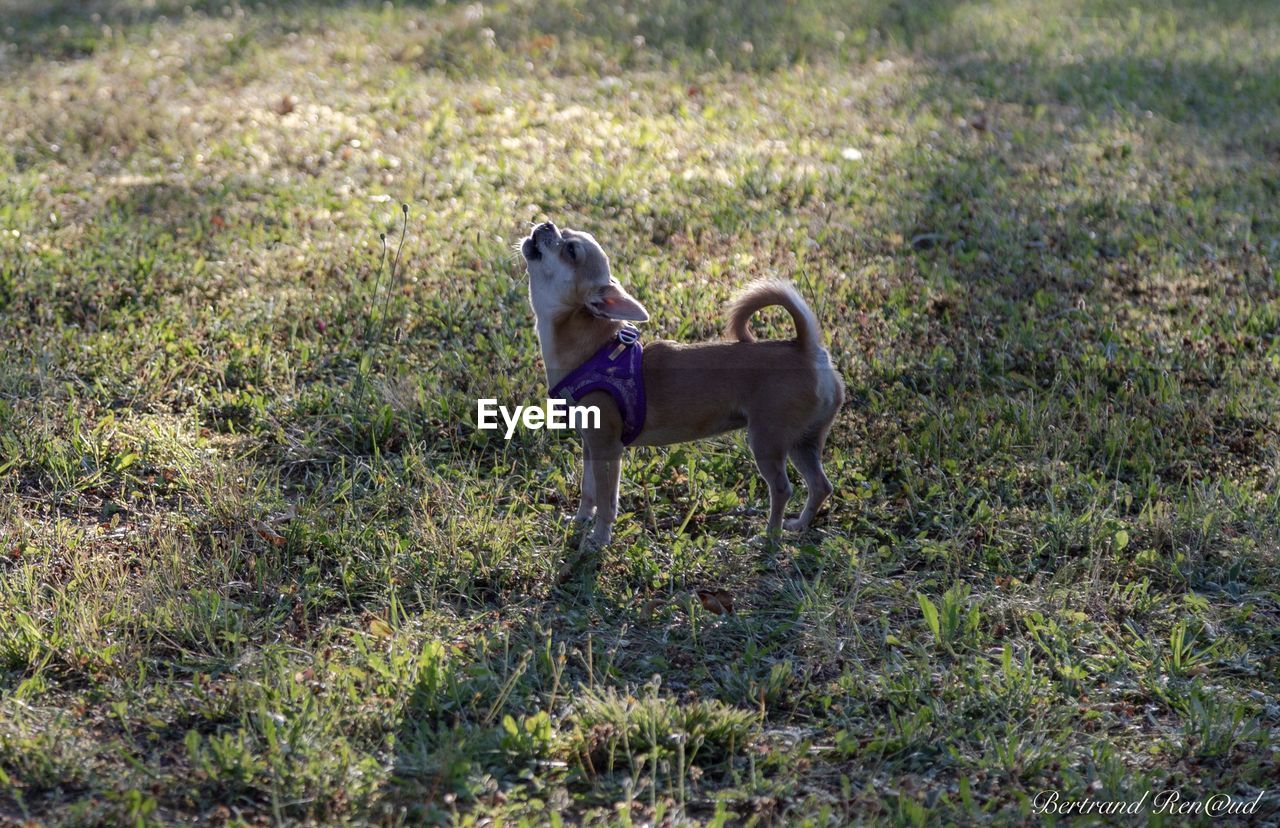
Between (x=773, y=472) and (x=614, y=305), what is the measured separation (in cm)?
98

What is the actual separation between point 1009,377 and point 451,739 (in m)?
3.98

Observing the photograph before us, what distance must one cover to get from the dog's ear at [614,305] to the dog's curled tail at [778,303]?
→ 1.40ft

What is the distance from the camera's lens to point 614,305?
5184 mm

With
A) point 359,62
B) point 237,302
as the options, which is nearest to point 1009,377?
point 237,302

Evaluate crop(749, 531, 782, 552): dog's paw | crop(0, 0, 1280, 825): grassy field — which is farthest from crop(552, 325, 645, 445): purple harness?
crop(749, 531, 782, 552): dog's paw

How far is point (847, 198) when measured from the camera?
9.00 m

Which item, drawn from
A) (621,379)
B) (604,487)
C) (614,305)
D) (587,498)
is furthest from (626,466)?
(614,305)

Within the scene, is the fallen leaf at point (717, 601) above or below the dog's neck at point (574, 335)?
below

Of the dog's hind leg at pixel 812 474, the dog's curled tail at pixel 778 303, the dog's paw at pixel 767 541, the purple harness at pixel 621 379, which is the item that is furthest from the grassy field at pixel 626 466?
the dog's curled tail at pixel 778 303

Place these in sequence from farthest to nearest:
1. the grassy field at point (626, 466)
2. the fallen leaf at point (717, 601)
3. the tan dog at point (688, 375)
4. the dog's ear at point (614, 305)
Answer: the tan dog at point (688, 375) < the dog's ear at point (614, 305) < the fallen leaf at point (717, 601) < the grassy field at point (626, 466)

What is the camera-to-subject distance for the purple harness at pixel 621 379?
5301mm

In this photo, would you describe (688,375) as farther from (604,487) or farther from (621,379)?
(604,487)

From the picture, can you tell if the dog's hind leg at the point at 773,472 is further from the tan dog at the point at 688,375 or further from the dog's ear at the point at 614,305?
the dog's ear at the point at 614,305

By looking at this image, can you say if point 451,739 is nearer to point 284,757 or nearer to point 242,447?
point 284,757
